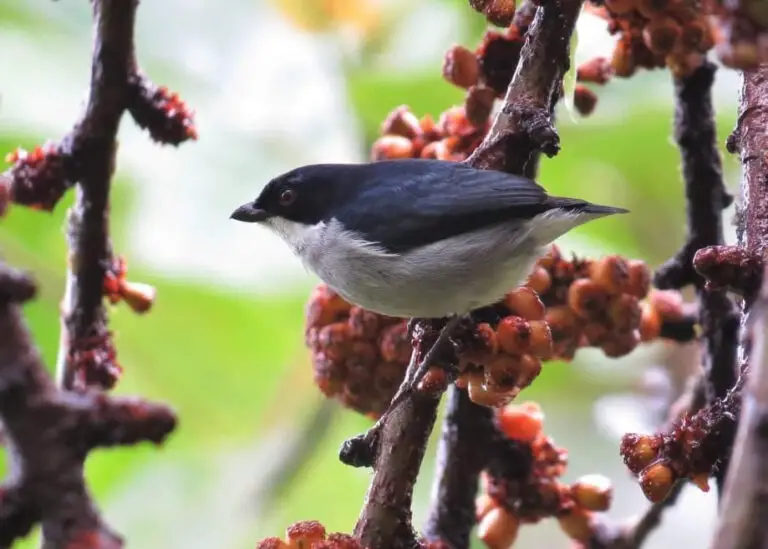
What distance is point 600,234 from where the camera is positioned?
281 centimetres

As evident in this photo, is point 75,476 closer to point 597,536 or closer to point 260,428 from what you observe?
point 597,536

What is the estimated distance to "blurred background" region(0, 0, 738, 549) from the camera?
254 cm

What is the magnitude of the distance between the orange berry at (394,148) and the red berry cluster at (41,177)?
608 millimetres

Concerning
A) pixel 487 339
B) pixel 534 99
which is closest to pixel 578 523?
pixel 487 339

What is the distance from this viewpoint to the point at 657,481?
1.05 meters

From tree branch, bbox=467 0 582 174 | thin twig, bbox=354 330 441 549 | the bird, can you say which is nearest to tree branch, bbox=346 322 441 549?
thin twig, bbox=354 330 441 549

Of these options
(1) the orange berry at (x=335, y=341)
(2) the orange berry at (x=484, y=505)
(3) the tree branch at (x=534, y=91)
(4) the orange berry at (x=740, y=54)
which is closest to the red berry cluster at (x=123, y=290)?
(1) the orange berry at (x=335, y=341)

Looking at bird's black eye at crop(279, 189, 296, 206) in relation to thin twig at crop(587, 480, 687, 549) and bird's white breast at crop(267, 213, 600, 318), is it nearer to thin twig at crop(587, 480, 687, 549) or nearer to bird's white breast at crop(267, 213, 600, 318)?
bird's white breast at crop(267, 213, 600, 318)

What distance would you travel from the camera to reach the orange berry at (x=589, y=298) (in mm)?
1558

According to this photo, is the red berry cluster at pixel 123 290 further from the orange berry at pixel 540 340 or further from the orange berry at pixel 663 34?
the orange berry at pixel 663 34

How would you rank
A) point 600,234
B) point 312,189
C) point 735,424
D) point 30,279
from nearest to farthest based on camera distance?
point 30,279
point 735,424
point 312,189
point 600,234

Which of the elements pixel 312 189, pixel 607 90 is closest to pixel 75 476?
pixel 312 189

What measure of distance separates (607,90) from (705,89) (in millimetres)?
1064

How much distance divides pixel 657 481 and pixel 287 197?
4.53 ft
